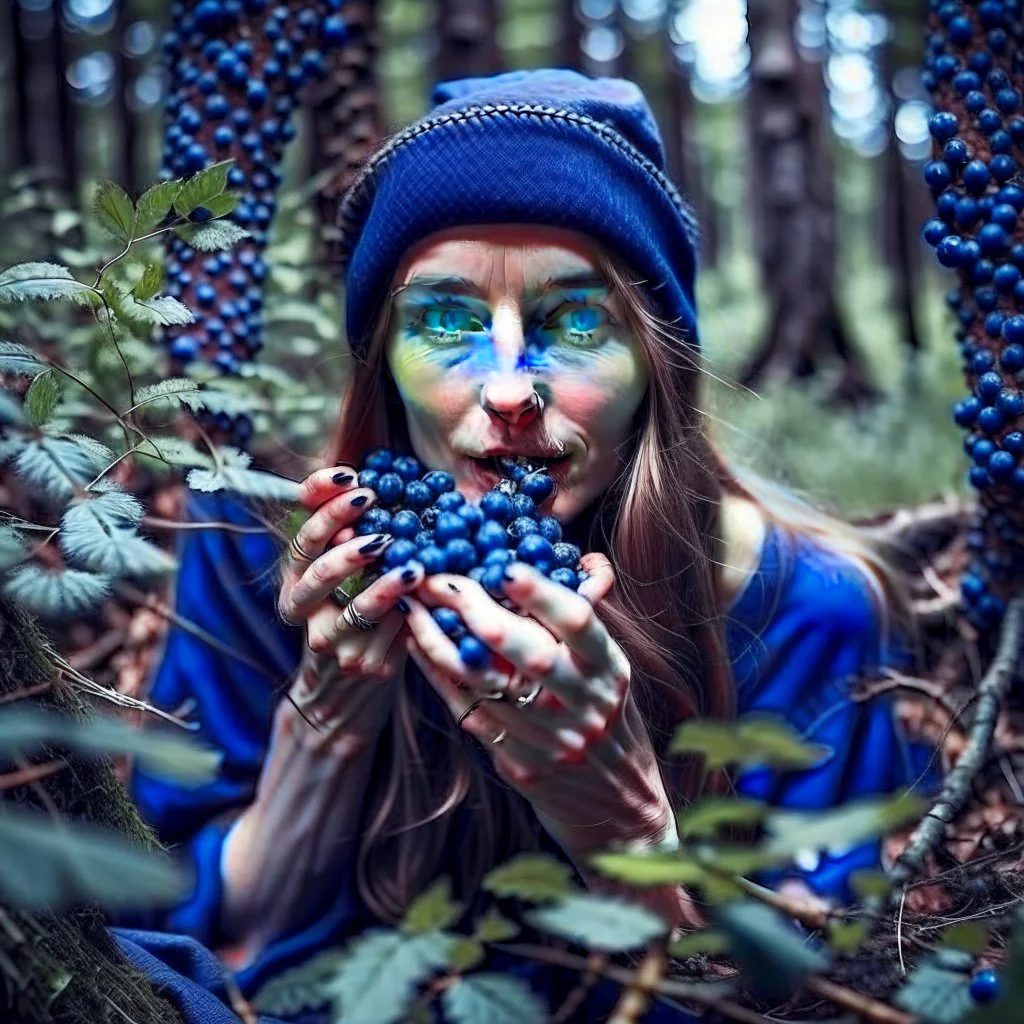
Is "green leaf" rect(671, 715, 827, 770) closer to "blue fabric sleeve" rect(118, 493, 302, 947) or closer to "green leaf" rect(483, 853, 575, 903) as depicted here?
"green leaf" rect(483, 853, 575, 903)

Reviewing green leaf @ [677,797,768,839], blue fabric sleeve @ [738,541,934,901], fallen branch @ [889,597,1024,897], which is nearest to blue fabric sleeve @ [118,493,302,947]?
blue fabric sleeve @ [738,541,934,901]

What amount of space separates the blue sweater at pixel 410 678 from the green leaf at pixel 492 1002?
972 mm

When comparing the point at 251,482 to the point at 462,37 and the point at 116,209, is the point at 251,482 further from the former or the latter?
the point at 462,37

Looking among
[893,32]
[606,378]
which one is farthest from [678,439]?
[893,32]

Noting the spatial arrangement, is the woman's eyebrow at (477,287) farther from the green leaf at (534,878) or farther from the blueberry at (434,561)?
the green leaf at (534,878)

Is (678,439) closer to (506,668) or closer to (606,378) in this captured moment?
(606,378)

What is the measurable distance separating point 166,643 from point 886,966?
1.38 m

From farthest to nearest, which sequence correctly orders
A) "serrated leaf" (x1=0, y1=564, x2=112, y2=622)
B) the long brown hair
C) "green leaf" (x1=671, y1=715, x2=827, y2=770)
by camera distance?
1. the long brown hair
2. "serrated leaf" (x1=0, y1=564, x2=112, y2=622)
3. "green leaf" (x1=671, y1=715, x2=827, y2=770)

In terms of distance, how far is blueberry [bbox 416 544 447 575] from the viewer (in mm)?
1288

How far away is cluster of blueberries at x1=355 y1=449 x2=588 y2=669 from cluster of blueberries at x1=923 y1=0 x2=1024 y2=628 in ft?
2.54

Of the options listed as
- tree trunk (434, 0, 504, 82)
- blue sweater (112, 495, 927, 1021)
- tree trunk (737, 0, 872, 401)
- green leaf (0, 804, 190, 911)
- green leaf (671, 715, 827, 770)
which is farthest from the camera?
tree trunk (737, 0, 872, 401)

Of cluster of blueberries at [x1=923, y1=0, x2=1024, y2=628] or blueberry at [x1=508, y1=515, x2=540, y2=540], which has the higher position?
cluster of blueberries at [x1=923, y1=0, x2=1024, y2=628]

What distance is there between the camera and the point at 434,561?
129 centimetres

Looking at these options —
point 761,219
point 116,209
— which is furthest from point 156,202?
point 761,219
